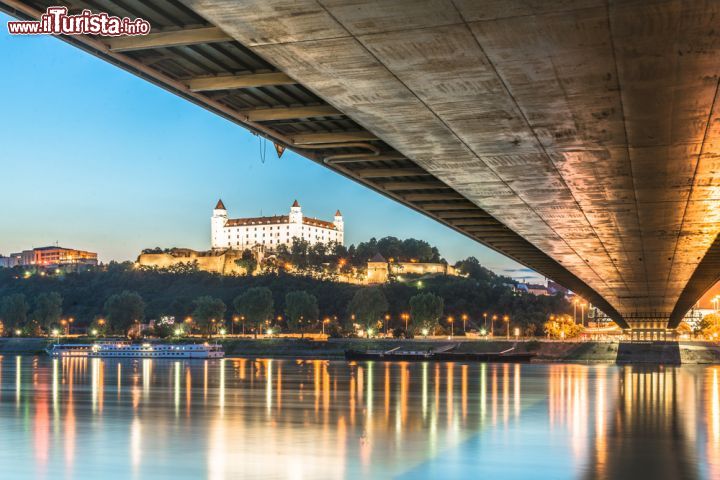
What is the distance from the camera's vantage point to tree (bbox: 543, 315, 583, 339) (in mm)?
177000

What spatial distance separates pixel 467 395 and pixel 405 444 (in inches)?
876

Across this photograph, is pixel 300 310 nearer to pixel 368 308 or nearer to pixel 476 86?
pixel 368 308

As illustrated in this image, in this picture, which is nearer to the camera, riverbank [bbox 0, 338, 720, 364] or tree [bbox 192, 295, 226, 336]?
riverbank [bbox 0, 338, 720, 364]

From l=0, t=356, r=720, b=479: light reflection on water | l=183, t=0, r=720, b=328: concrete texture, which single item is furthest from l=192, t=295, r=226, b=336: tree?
l=183, t=0, r=720, b=328: concrete texture

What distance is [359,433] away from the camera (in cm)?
2831

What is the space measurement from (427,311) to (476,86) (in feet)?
555

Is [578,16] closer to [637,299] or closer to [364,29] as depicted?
[364,29]

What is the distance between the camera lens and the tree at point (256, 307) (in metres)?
193

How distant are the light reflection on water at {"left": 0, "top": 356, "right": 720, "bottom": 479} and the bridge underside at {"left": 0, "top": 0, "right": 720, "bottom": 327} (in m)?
8.20

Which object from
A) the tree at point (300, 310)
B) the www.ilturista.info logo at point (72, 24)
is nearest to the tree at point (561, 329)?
the tree at point (300, 310)

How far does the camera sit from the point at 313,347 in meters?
154

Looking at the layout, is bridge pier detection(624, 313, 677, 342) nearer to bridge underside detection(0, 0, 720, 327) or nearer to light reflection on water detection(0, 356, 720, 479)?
light reflection on water detection(0, 356, 720, 479)

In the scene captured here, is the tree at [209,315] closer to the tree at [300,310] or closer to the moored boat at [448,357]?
the tree at [300,310]

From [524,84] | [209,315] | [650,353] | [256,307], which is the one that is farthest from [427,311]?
[524,84]
